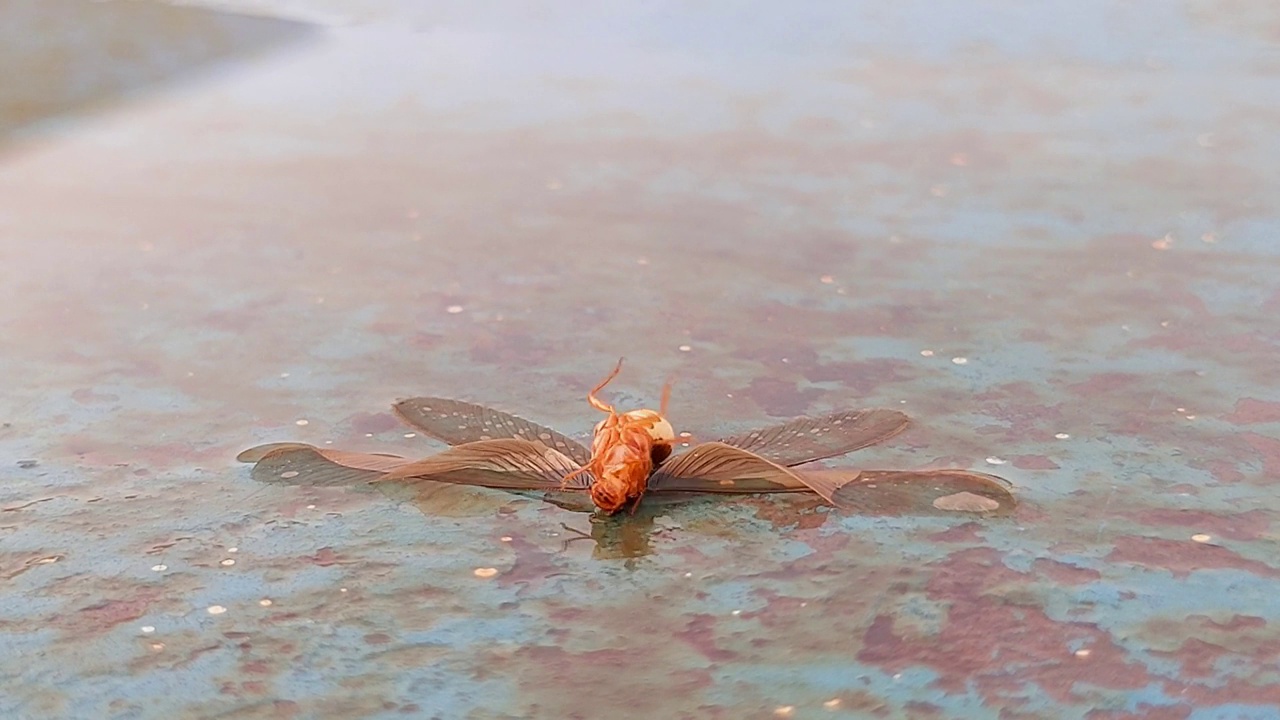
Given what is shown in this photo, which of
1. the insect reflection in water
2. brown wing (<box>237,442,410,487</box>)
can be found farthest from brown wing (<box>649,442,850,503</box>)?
brown wing (<box>237,442,410,487</box>)

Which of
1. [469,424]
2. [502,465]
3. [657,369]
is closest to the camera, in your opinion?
[502,465]

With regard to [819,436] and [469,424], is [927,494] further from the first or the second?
[469,424]

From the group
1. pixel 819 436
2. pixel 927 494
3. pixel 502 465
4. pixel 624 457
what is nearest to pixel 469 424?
pixel 502 465

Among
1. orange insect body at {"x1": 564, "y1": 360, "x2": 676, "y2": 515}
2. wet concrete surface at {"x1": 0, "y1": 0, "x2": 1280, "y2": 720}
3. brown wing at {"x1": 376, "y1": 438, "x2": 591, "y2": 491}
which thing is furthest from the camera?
brown wing at {"x1": 376, "y1": 438, "x2": 591, "y2": 491}

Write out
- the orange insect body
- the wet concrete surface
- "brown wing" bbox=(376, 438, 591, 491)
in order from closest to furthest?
the wet concrete surface → the orange insect body → "brown wing" bbox=(376, 438, 591, 491)

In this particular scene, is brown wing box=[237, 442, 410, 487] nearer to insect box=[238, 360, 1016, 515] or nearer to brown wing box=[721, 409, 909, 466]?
insect box=[238, 360, 1016, 515]

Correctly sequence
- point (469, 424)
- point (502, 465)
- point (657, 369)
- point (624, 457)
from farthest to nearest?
point (657, 369), point (469, 424), point (502, 465), point (624, 457)

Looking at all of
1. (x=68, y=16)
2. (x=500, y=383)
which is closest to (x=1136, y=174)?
(x=500, y=383)

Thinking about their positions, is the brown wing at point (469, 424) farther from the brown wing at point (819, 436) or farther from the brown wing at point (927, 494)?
the brown wing at point (927, 494)
